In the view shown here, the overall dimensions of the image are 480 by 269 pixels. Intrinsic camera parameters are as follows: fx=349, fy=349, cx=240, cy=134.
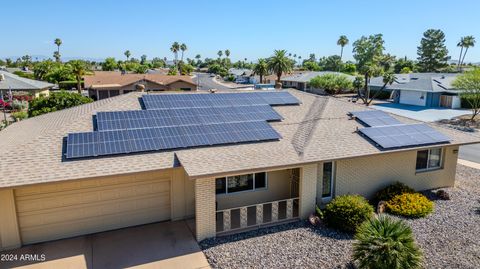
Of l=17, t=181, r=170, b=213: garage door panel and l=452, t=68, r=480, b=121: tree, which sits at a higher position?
l=452, t=68, r=480, b=121: tree

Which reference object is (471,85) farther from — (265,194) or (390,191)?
(265,194)

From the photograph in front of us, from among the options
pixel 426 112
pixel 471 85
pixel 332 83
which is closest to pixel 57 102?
pixel 471 85

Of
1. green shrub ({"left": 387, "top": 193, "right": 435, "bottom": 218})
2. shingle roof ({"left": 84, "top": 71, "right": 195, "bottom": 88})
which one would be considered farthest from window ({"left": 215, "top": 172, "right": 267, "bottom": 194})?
shingle roof ({"left": 84, "top": 71, "right": 195, "bottom": 88})

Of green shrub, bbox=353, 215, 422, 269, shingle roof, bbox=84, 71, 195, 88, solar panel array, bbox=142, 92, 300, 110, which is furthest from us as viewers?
shingle roof, bbox=84, 71, 195, 88

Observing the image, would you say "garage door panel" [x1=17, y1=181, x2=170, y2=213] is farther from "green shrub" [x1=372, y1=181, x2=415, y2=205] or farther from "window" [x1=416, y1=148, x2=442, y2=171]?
"window" [x1=416, y1=148, x2=442, y2=171]

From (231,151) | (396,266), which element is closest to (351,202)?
(396,266)

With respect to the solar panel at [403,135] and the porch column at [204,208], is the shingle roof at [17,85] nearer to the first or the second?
the porch column at [204,208]

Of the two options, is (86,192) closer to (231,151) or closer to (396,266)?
(231,151)

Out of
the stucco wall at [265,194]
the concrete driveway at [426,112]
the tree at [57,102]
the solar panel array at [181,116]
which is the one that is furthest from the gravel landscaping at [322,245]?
the concrete driveway at [426,112]
